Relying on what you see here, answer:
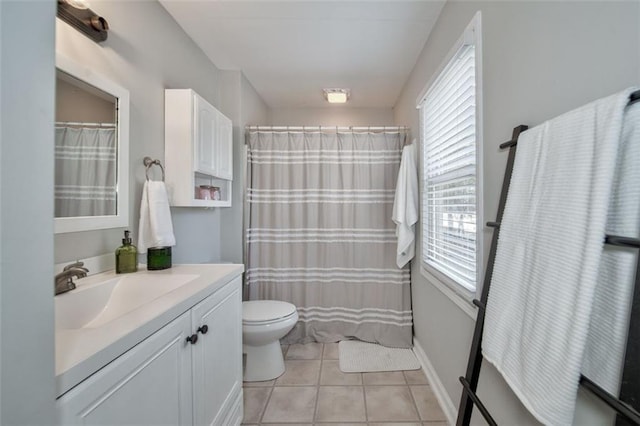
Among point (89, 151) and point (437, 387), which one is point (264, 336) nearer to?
point (437, 387)

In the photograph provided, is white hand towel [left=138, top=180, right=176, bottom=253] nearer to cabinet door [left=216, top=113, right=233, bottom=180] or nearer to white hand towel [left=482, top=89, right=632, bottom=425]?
cabinet door [left=216, top=113, right=233, bottom=180]

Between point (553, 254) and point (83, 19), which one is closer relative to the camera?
point (553, 254)

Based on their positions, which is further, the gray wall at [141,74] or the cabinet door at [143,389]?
the gray wall at [141,74]

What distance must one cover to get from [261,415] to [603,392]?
1.65m

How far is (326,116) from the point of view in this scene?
3.37 m

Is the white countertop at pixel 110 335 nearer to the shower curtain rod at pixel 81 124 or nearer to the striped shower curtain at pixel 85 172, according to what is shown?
the striped shower curtain at pixel 85 172

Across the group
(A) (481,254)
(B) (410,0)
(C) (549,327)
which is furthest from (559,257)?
(B) (410,0)

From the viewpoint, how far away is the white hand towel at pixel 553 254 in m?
0.58

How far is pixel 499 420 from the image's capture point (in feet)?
3.41

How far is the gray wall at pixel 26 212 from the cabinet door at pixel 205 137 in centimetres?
127

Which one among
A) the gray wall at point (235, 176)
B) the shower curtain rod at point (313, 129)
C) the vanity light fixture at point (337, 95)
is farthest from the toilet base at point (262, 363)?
the vanity light fixture at point (337, 95)

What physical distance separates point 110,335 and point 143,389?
0.71 ft

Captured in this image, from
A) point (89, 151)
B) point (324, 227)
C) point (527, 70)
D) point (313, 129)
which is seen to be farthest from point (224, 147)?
point (527, 70)

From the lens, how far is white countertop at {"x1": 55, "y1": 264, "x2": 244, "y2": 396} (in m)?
0.59
